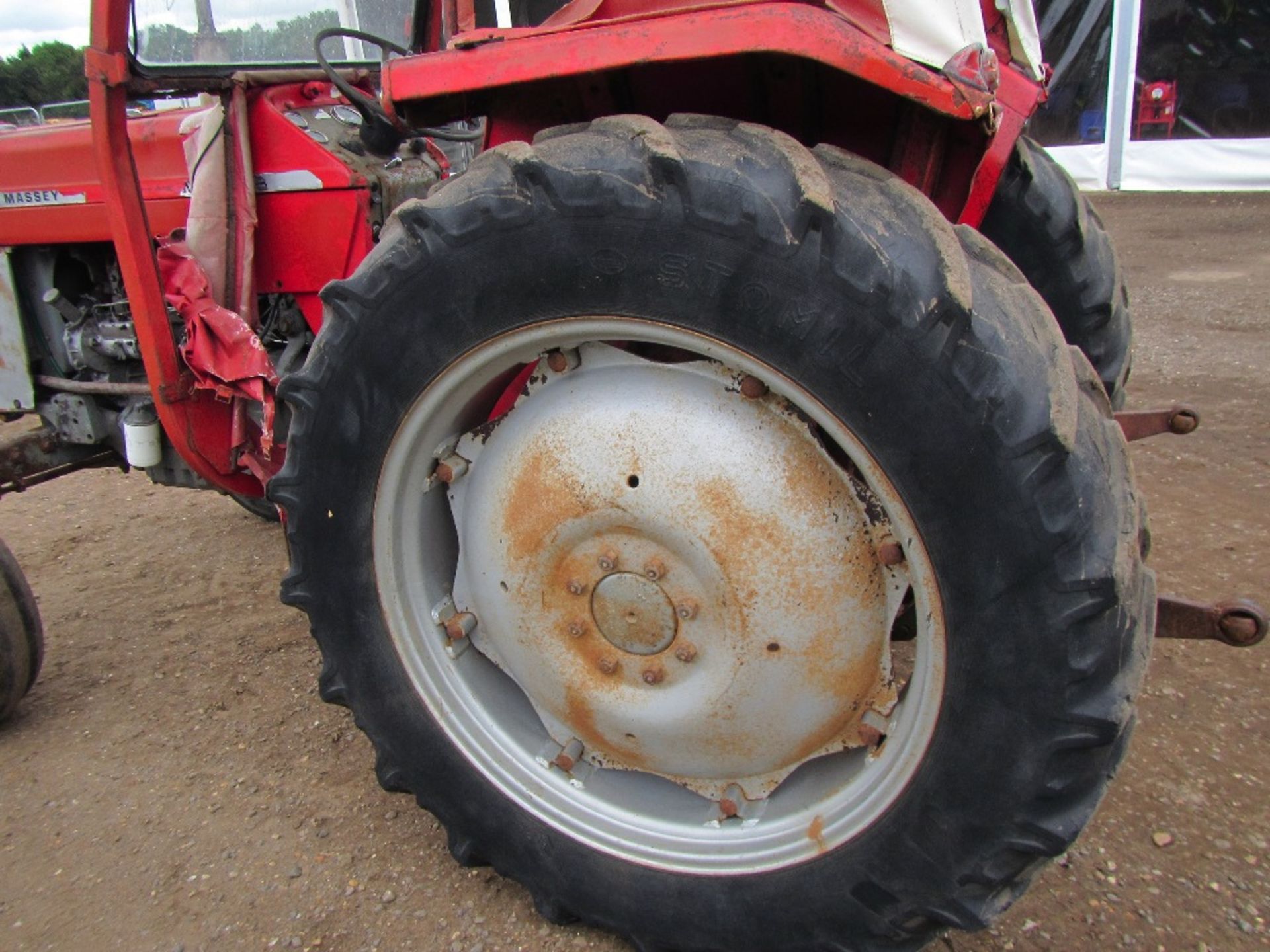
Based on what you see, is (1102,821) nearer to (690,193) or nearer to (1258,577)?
(1258,577)

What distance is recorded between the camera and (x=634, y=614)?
5.09ft

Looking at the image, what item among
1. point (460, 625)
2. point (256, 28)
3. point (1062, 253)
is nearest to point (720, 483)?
point (460, 625)

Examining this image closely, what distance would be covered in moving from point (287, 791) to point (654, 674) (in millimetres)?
1102

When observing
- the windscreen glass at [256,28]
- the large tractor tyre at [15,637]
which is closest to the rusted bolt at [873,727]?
the windscreen glass at [256,28]

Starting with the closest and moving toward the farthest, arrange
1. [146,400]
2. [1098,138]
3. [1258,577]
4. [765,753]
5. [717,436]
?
[717,436] < [765,753] < [146,400] < [1258,577] < [1098,138]

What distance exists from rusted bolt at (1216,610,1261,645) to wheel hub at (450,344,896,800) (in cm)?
51

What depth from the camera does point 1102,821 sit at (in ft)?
6.33

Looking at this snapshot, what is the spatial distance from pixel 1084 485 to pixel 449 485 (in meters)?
1.01

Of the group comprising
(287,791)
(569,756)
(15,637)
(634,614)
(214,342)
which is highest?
(214,342)

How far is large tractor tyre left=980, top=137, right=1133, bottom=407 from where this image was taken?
2186mm

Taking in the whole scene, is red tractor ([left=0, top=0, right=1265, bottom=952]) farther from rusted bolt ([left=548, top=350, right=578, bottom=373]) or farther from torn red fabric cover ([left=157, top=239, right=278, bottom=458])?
torn red fabric cover ([left=157, top=239, right=278, bottom=458])

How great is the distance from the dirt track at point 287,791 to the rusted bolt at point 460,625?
0.53m

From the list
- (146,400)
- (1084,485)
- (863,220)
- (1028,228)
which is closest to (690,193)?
(863,220)

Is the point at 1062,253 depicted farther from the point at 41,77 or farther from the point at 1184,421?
the point at 41,77
